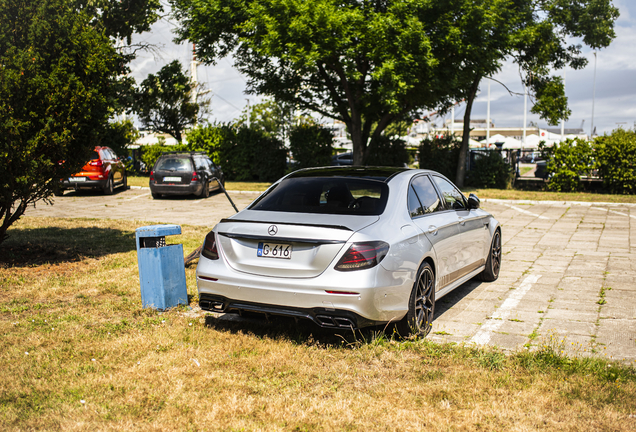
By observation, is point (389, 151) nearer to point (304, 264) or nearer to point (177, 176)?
point (177, 176)

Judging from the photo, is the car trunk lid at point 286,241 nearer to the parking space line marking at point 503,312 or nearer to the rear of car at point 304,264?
the rear of car at point 304,264

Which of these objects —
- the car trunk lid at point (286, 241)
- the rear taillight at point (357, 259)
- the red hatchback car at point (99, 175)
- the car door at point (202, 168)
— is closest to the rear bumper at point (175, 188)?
the car door at point (202, 168)

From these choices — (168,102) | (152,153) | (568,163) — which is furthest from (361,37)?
(168,102)

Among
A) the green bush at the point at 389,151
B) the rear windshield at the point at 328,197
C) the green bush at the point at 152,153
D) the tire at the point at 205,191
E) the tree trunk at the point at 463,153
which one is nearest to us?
the rear windshield at the point at 328,197

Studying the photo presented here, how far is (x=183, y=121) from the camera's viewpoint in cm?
3697

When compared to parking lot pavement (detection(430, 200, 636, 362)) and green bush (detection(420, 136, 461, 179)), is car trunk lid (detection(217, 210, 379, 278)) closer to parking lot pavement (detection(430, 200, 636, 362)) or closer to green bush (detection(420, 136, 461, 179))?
parking lot pavement (detection(430, 200, 636, 362))

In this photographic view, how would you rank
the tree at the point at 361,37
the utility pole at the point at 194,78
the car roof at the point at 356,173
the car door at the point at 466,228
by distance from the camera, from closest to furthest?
the car roof at the point at 356,173
the car door at the point at 466,228
the tree at the point at 361,37
the utility pole at the point at 194,78

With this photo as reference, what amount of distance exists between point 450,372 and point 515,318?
1.81 meters

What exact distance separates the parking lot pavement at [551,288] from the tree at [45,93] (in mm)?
5284

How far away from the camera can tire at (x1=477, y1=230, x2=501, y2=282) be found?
729 cm

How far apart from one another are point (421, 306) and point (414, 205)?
3.21 ft

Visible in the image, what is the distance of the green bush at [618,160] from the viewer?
19.8 meters

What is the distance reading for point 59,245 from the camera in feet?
29.6

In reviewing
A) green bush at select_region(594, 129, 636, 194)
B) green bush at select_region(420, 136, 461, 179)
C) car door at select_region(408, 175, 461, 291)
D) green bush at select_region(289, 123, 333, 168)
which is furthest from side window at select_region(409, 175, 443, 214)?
green bush at select_region(289, 123, 333, 168)
